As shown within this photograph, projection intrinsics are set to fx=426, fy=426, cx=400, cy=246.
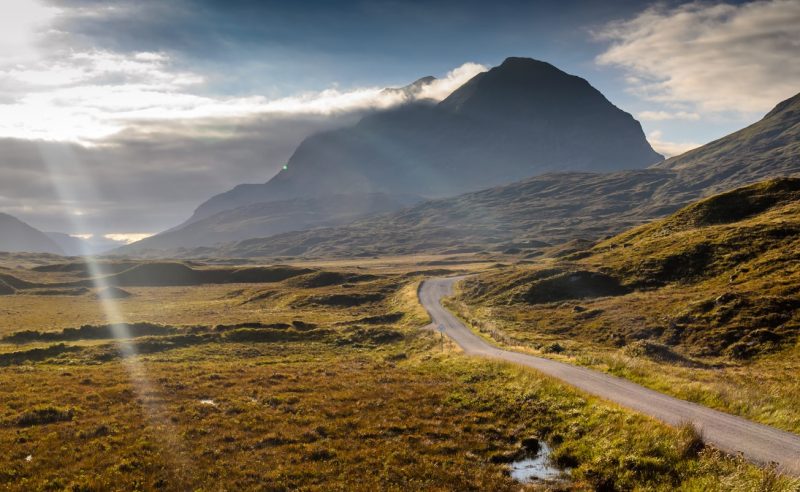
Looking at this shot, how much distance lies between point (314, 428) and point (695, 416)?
1949cm

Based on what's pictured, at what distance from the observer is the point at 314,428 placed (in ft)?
74.5

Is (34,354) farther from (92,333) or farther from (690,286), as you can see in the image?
(690,286)

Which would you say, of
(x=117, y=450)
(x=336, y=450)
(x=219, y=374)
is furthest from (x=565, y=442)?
(x=219, y=374)

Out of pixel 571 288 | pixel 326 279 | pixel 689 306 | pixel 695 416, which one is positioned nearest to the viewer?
pixel 695 416

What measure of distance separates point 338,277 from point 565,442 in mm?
126738

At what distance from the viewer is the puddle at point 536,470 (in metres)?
17.3

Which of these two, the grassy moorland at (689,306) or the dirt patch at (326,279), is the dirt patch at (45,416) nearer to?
the grassy moorland at (689,306)

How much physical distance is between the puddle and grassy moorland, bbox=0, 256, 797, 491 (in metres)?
0.48

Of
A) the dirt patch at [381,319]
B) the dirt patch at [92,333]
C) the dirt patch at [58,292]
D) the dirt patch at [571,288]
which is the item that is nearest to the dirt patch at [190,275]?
the dirt patch at [58,292]

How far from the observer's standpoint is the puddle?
17344mm

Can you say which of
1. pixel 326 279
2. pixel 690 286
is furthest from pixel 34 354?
pixel 326 279

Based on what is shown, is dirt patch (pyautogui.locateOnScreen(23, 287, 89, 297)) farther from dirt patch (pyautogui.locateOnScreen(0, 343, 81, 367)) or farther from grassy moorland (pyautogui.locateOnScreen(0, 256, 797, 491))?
grassy moorland (pyautogui.locateOnScreen(0, 256, 797, 491))

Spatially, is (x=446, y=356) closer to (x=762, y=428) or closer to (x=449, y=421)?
(x=449, y=421)

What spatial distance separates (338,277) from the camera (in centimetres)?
14375
